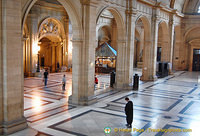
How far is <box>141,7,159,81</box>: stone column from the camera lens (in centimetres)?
2016

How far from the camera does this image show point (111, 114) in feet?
33.4

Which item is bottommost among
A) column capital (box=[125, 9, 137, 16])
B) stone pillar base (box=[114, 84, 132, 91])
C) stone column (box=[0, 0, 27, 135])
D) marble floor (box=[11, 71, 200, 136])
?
marble floor (box=[11, 71, 200, 136])

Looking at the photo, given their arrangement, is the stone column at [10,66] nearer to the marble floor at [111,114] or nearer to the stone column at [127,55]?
the marble floor at [111,114]

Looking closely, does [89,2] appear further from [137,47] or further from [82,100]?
[137,47]

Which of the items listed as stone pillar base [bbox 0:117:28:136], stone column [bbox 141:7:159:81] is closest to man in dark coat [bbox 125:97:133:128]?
stone pillar base [bbox 0:117:28:136]

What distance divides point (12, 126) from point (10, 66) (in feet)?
7.06

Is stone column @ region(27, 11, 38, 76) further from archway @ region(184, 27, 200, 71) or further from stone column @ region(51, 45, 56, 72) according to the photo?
archway @ region(184, 27, 200, 71)

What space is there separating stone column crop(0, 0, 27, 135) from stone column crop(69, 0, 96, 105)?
13.0 ft

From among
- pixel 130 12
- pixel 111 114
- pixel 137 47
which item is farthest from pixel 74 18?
pixel 137 47

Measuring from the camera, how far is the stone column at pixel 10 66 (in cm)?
756

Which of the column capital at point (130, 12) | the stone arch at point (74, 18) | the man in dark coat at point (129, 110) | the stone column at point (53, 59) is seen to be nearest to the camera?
the man in dark coat at point (129, 110)

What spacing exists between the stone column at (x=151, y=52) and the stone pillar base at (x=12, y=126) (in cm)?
1474

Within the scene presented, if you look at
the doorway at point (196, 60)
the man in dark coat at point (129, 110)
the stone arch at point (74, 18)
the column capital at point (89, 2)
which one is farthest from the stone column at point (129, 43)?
the doorway at point (196, 60)

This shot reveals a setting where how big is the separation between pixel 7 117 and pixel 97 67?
19542 mm
